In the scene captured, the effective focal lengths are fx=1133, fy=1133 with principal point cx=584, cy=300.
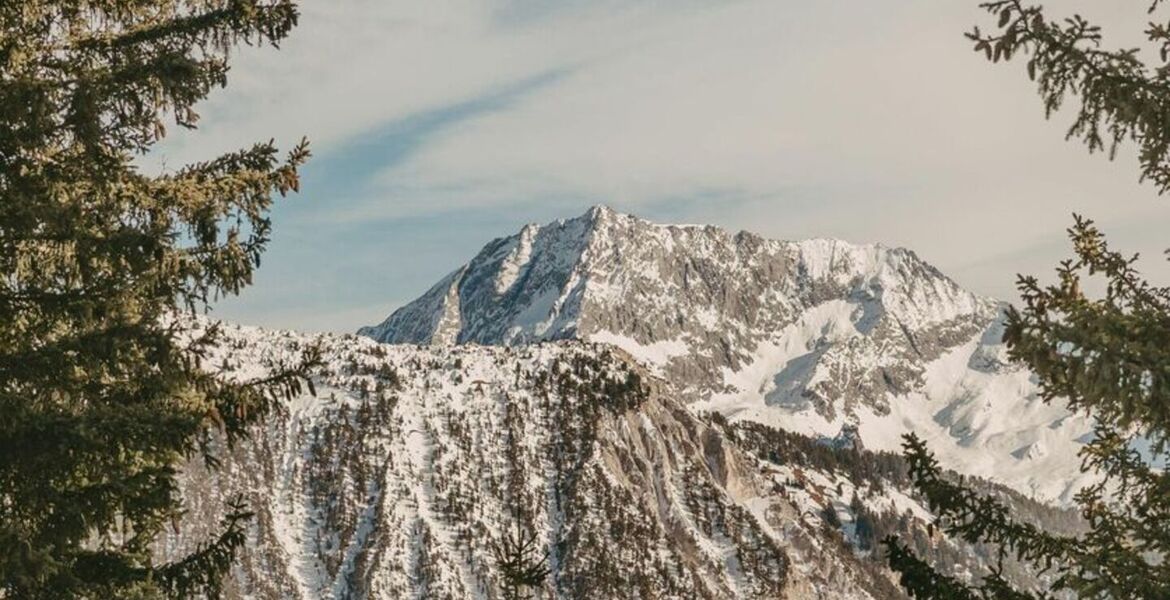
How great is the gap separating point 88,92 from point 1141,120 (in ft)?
35.0

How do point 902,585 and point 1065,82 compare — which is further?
point 902,585

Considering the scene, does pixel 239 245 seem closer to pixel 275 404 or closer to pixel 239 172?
pixel 239 172

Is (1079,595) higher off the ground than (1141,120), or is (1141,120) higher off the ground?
(1141,120)

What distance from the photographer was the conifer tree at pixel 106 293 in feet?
38.7

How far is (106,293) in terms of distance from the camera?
1252cm

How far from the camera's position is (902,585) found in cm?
1450

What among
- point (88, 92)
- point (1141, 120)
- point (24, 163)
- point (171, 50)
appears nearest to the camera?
point (1141, 120)

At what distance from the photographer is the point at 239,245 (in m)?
13.3

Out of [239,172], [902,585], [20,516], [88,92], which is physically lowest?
[902,585]

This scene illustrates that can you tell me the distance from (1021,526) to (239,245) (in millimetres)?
10487

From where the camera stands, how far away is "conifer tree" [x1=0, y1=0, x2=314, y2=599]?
464 inches

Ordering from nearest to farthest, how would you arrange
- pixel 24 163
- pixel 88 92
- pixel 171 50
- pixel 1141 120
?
pixel 1141 120 → pixel 88 92 → pixel 24 163 → pixel 171 50

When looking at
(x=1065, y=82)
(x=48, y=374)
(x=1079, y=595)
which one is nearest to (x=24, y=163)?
(x=48, y=374)

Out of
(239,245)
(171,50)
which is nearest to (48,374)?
(239,245)
